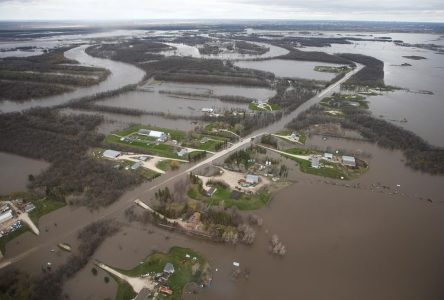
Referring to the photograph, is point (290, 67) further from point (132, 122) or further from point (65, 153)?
point (65, 153)

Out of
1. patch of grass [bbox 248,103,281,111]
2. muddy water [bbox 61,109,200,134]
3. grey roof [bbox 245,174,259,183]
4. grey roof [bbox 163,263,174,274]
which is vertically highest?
patch of grass [bbox 248,103,281,111]

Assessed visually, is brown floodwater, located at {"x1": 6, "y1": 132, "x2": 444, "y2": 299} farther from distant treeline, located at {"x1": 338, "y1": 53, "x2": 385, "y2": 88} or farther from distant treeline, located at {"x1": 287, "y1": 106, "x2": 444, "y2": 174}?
distant treeline, located at {"x1": 338, "y1": 53, "x2": 385, "y2": 88}

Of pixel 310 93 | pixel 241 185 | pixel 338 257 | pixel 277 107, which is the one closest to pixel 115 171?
pixel 241 185

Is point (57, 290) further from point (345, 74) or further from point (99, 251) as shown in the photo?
point (345, 74)

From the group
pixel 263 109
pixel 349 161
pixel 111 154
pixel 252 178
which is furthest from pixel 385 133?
pixel 111 154

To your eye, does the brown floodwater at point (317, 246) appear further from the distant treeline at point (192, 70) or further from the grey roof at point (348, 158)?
the distant treeline at point (192, 70)

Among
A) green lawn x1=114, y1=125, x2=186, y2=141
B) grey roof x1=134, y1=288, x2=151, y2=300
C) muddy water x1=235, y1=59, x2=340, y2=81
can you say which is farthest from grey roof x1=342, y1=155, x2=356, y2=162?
muddy water x1=235, y1=59, x2=340, y2=81
